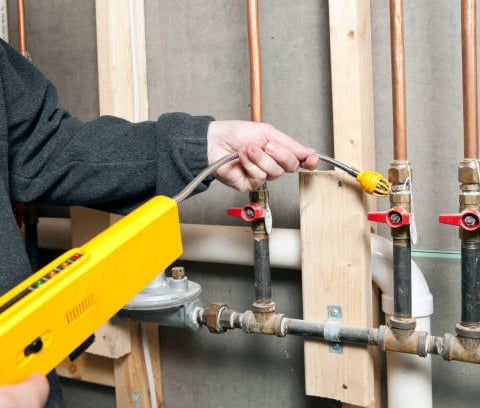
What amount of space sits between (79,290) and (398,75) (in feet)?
1.74

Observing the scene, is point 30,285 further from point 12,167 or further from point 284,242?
point 284,242

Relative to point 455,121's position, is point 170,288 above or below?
below

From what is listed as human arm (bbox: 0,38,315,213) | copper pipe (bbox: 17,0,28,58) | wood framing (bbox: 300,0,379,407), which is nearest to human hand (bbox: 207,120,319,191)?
human arm (bbox: 0,38,315,213)

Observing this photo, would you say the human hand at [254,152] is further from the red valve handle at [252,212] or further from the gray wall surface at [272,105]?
the gray wall surface at [272,105]

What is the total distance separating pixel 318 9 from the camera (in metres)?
1.03

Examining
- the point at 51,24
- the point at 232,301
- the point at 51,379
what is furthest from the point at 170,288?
the point at 51,24

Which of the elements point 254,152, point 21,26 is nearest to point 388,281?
point 254,152

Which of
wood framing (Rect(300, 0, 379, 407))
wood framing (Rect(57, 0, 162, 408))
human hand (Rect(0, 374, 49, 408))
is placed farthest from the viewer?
wood framing (Rect(57, 0, 162, 408))

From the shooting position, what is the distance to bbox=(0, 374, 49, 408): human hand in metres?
0.49

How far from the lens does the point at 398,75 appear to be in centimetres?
85

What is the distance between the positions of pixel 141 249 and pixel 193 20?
63 cm

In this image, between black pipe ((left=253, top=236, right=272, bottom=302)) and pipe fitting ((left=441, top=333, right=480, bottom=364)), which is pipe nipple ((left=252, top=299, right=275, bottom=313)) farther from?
pipe fitting ((left=441, top=333, right=480, bottom=364))

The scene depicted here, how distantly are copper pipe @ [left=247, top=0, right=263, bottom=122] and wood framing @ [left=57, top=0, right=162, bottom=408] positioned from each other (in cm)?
30

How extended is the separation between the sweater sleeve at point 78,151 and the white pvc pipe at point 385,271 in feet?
0.73
